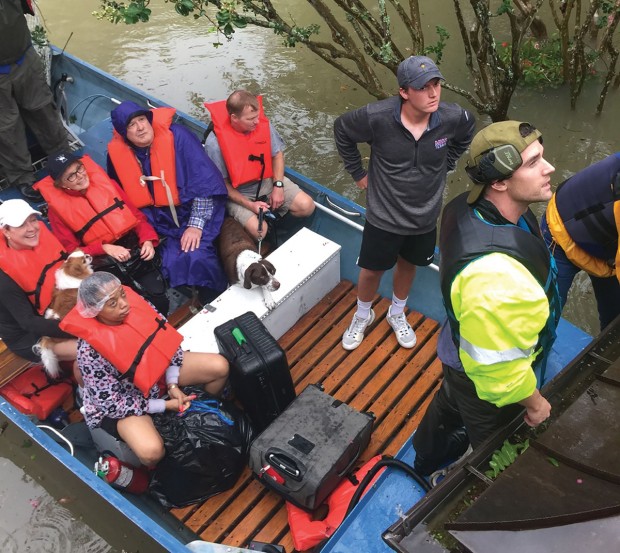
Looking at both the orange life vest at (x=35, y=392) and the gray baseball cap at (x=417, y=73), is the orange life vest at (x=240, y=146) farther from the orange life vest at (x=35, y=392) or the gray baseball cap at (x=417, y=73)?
the orange life vest at (x=35, y=392)

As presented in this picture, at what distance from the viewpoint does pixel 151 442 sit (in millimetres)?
2650

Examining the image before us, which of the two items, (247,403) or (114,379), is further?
(247,403)

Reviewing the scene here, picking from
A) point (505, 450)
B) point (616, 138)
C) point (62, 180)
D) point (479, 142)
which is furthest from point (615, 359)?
point (616, 138)

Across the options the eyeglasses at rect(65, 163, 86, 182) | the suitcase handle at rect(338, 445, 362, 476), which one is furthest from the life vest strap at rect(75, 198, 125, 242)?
the suitcase handle at rect(338, 445, 362, 476)

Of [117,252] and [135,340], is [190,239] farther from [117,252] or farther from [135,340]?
[135,340]

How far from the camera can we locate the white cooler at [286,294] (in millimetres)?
3275

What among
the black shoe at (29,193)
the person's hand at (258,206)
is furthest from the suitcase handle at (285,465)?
the black shoe at (29,193)

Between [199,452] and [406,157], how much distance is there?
173 centimetres

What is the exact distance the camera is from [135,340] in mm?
2656

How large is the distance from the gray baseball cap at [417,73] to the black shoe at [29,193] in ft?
10.2

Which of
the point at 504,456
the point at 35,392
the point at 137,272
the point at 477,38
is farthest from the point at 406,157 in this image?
the point at 477,38

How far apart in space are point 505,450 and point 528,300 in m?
0.55

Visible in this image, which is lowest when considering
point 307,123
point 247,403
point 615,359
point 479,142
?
point 307,123

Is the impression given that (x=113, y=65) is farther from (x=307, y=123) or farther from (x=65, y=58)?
(x=307, y=123)
